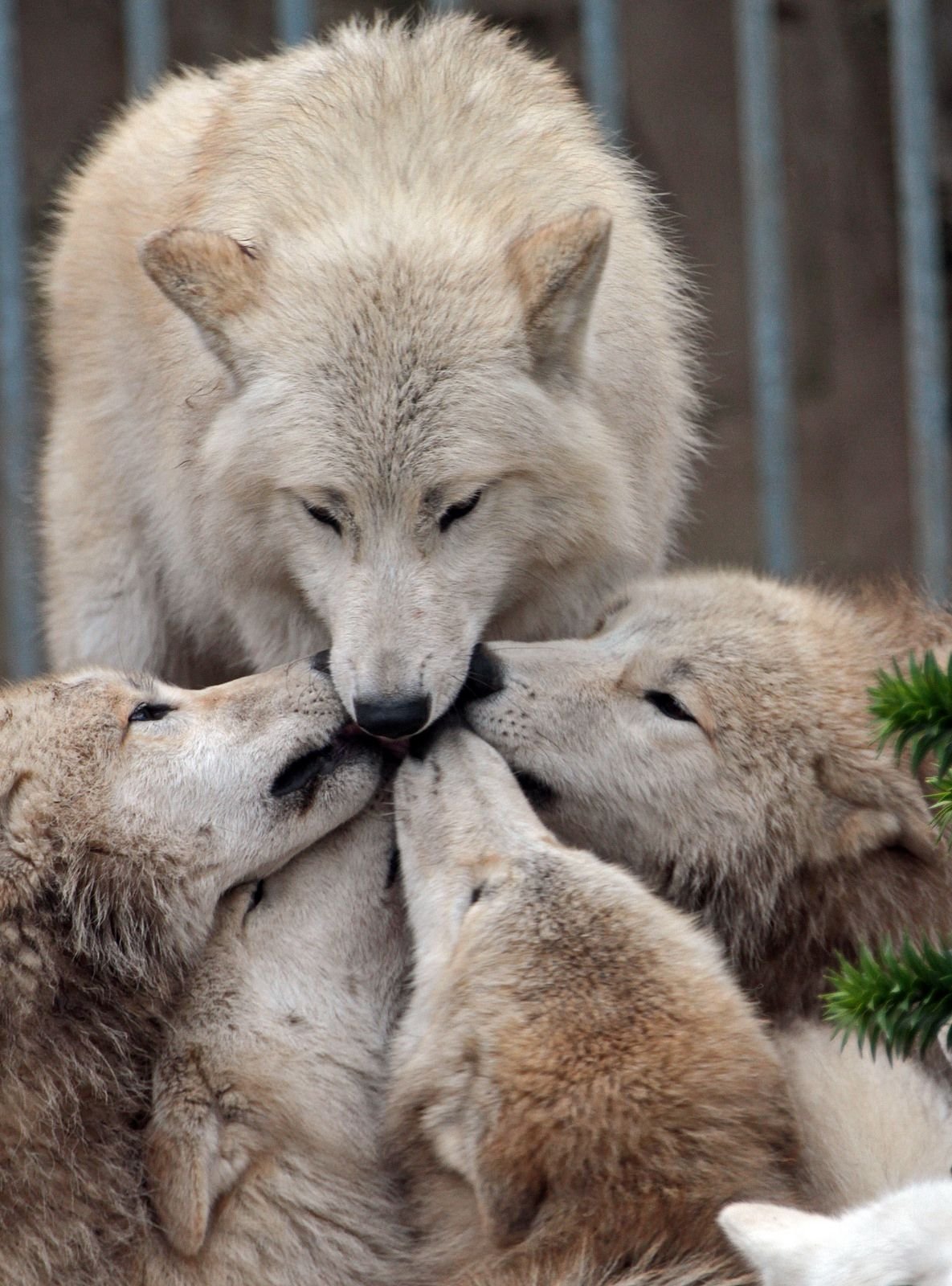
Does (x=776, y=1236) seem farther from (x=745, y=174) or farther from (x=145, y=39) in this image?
(x=745, y=174)

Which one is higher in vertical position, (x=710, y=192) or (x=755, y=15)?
(x=755, y=15)

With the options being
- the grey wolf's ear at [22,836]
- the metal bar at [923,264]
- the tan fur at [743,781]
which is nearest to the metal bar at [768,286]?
the metal bar at [923,264]

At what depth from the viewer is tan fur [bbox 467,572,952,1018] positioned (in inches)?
168

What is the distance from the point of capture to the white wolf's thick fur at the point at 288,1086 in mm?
3734

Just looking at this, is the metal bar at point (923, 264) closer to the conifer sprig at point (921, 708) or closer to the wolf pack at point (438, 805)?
the wolf pack at point (438, 805)

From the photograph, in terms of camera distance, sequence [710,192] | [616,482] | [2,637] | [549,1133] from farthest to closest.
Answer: [2,637], [710,192], [616,482], [549,1133]

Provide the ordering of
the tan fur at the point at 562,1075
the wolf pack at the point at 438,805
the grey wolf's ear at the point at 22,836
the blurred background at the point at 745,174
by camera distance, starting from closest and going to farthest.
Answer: the tan fur at the point at 562,1075 → the wolf pack at the point at 438,805 → the grey wolf's ear at the point at 22,836 → the blurred background at the point at 745,174

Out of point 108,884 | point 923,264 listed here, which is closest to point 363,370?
point 108,884

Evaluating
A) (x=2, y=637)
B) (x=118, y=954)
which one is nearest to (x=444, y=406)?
(x=118, y=954)

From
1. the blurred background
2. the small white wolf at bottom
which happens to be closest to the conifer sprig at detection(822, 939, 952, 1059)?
the small white wolf at bottom

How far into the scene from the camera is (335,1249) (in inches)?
151

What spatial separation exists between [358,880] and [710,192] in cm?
683

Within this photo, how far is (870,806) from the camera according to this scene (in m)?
4.30

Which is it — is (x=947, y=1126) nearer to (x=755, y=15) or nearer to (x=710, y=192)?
(x=755, y=15)
